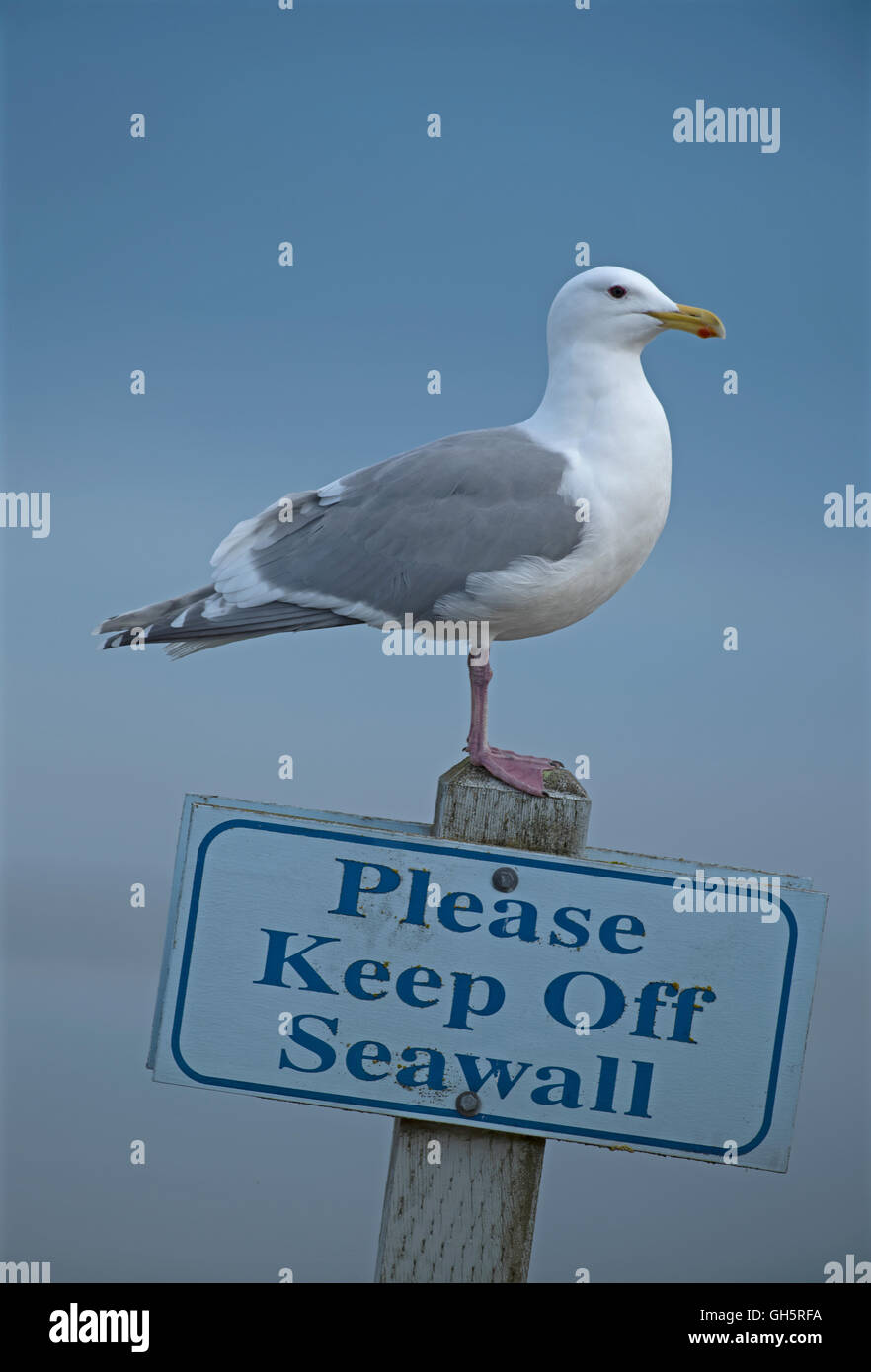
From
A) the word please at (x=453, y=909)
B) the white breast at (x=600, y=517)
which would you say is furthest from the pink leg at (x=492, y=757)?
the word please at (x=453, y=909)

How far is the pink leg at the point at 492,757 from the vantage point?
2.59m

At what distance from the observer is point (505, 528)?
289 centimetres

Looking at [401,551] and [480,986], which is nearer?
[480,986]

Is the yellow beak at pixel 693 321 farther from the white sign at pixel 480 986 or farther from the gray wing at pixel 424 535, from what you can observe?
the white sign at pixel 480 986

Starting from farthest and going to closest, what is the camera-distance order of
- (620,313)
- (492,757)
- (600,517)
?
(620,313)
(600,517)
(492,757)

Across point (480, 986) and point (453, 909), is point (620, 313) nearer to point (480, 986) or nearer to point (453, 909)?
point (453, 909)

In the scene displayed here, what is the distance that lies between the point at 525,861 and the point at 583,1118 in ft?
1.70

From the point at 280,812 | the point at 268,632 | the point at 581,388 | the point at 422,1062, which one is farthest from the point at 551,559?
the point at 422,1062

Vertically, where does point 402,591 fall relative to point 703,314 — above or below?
below

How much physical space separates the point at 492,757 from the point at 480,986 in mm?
553

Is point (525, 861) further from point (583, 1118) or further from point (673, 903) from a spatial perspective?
point (583, 1118)

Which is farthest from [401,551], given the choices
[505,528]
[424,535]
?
[505,528]

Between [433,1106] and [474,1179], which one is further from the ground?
[433,1106]

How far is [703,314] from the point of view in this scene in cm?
294
